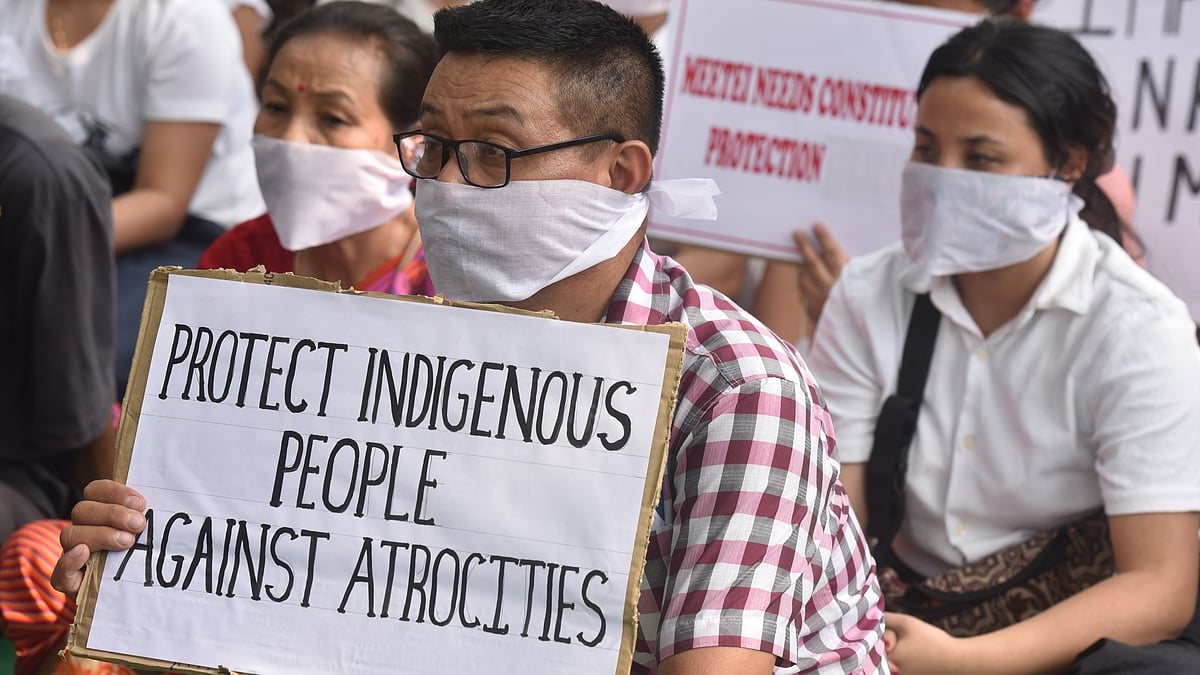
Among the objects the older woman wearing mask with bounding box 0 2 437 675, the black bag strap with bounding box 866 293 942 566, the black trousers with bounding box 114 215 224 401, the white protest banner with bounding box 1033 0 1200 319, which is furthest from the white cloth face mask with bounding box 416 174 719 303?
the white protest banner with bounding box 1033 0 1200 319

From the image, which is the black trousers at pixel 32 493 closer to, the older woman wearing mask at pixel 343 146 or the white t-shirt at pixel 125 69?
the older woman wearing mask at pixel 343 146

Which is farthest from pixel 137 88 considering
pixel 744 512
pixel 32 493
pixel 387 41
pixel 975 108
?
pixel 744 512

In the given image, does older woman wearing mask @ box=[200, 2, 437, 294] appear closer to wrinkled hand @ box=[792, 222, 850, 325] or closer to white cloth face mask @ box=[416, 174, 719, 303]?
white cloth face mask @ box=[416, 174, 719, 303]

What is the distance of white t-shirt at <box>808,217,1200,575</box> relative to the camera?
2.85 metres

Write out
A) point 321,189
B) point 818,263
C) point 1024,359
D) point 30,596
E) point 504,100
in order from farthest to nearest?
point 818,263 < point 321,189 < point 1024,359 < point 30,596 < point 504,100

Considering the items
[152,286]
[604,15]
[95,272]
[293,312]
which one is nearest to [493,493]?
[293,312]

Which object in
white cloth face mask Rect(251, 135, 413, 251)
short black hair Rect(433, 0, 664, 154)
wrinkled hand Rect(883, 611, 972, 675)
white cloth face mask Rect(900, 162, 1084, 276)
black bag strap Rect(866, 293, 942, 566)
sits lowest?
wrinkled hand Rect(883, 611, 972, 675)

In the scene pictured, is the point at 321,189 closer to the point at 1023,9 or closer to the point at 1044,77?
the point at 1044,77

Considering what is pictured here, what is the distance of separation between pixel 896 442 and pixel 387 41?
153cm

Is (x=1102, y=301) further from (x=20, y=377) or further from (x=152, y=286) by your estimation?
(x=20, y=377)

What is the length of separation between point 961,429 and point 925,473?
13 cm

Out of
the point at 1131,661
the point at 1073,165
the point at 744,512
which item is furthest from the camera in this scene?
the point at 1073,165

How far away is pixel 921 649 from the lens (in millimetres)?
2723

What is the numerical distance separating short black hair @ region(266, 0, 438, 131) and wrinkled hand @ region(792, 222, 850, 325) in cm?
117
